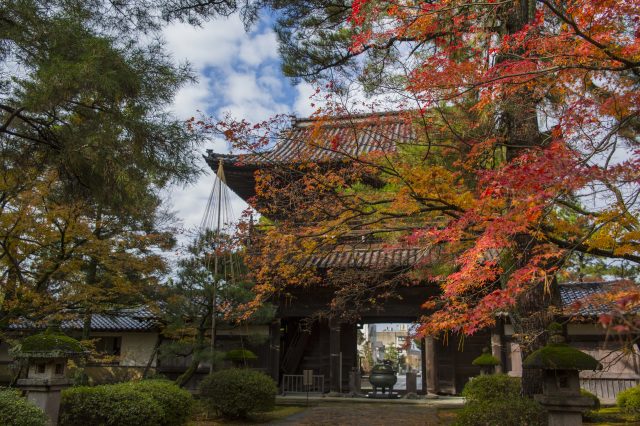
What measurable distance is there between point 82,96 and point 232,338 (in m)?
11.4

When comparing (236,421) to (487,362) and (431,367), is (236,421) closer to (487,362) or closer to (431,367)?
(431,367)

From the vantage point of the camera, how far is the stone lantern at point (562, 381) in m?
6.03

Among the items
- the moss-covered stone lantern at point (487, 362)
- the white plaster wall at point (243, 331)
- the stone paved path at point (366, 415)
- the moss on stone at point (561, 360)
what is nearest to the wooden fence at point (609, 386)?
the moss-covered stone lantern at point (487, 362)

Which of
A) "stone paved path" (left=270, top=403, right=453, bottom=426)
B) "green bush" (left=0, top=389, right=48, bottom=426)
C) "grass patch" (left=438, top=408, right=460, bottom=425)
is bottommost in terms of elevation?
"stone paved path" (left=270, top=403, right=453, bottom=426)

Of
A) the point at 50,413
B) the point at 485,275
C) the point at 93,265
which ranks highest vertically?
the point at 93,265

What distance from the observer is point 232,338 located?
50.7 ft

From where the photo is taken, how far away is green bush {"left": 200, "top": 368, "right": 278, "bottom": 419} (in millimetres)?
10531

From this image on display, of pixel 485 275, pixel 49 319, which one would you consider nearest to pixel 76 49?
pixel 485 275

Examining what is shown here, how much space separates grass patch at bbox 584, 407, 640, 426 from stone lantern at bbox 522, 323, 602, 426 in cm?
478

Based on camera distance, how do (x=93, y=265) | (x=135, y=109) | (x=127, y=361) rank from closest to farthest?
1. (x=135, y=109)
2. (x=93, y=265)
3. (x=127, y=361)

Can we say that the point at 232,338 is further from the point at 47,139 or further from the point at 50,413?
the point at 47,139

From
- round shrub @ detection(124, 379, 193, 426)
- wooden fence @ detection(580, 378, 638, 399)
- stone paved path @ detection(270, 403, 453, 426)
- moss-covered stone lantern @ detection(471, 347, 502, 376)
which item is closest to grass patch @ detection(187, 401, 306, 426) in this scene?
stone paved path @ detection(270, 403, 453, 426)

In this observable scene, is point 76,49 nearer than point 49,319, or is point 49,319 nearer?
point 76,49

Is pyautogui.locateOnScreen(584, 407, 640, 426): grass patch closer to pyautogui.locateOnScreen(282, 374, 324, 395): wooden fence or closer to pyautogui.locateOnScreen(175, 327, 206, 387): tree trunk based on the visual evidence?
pyautogui.locateOnScreen(282, 374, 324, 395): wooden fence
